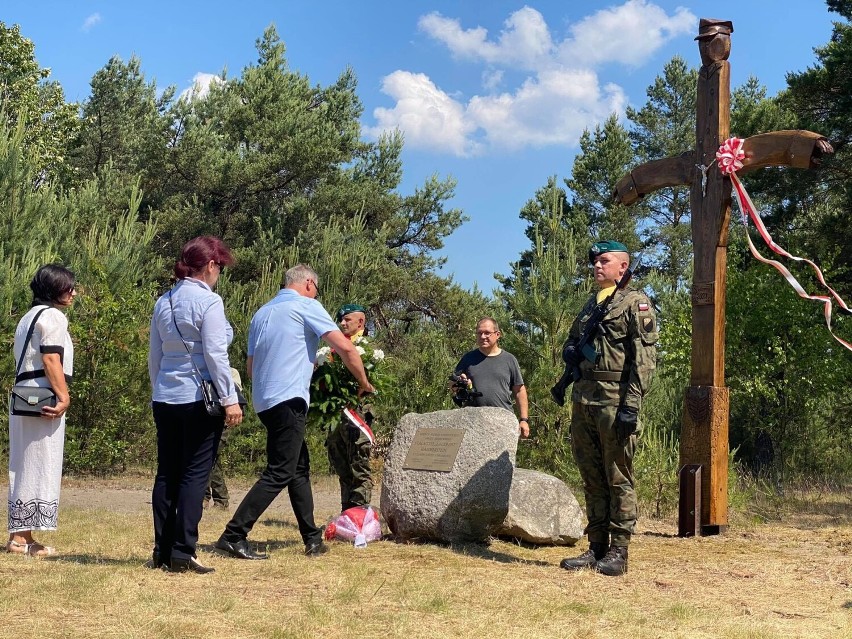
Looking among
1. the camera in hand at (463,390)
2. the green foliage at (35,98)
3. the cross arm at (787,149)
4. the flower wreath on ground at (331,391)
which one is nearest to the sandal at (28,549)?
the flower wreath on ground at (331,391)

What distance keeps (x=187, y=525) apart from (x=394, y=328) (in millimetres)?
15626

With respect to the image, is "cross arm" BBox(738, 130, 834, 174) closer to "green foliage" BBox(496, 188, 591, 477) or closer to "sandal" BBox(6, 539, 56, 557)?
"green foliage" BBox(496, 188, 591, 477)

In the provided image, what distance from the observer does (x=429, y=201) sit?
2478 cm

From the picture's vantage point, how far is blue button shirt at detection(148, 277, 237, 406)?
5344 millimetres

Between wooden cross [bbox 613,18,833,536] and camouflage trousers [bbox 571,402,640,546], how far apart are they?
1.99 m

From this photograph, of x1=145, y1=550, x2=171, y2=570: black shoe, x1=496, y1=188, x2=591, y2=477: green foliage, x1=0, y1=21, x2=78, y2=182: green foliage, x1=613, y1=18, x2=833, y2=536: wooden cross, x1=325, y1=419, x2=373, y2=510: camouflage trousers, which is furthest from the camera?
x1=0, y1=21, x2=78, y2=182: green foliage

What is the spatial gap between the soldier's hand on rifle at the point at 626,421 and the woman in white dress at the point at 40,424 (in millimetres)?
3474

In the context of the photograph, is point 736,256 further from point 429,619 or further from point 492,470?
point 429,619

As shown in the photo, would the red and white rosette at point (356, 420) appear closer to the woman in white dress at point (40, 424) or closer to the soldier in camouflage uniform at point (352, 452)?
the soldier in camouflage uniform at point (352, 452)

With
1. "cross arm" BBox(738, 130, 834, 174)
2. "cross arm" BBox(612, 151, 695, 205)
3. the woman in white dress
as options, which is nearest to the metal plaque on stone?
the woman in white dress

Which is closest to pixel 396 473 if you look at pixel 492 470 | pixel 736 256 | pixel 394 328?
pixel 492 470

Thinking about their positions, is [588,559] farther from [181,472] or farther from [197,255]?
[197,255]

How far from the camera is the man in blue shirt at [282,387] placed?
5898mm

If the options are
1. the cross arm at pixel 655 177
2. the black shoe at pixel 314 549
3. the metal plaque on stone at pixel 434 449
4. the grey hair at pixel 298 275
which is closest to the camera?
the black shoe at pixel 314 549
